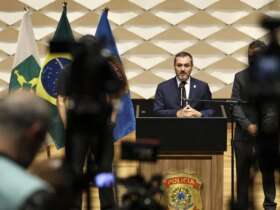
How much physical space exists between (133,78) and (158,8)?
39.6 inches

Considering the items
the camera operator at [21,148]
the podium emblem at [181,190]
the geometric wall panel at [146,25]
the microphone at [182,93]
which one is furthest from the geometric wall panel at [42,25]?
the camera operator at [21,148]

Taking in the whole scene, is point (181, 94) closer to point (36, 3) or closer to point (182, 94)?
point (182, 94)

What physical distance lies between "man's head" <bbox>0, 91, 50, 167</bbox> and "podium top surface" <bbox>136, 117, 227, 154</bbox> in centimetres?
440

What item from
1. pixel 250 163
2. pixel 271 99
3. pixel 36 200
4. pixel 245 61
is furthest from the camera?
pixel 245 61

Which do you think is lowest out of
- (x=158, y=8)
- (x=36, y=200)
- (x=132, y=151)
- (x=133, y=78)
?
(x=36, y=200)

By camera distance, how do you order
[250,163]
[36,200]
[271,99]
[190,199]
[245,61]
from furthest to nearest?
1. [245,61]
2. [190,199]
3. [250,163]
4. [271,99]
5. [36,200]

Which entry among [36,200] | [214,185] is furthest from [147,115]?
[36,200]

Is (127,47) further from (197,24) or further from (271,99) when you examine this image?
(271,99)

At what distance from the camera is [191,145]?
26.7 ft

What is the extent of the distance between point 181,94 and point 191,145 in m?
Result: 0.52

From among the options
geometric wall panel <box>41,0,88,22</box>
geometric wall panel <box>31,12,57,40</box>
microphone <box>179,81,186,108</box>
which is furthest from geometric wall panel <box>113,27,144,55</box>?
microphone <box>179,81,186,108</box>

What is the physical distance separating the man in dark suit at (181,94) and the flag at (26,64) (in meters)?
1.52

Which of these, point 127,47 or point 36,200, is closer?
point 36,200

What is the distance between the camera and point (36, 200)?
333 cm
